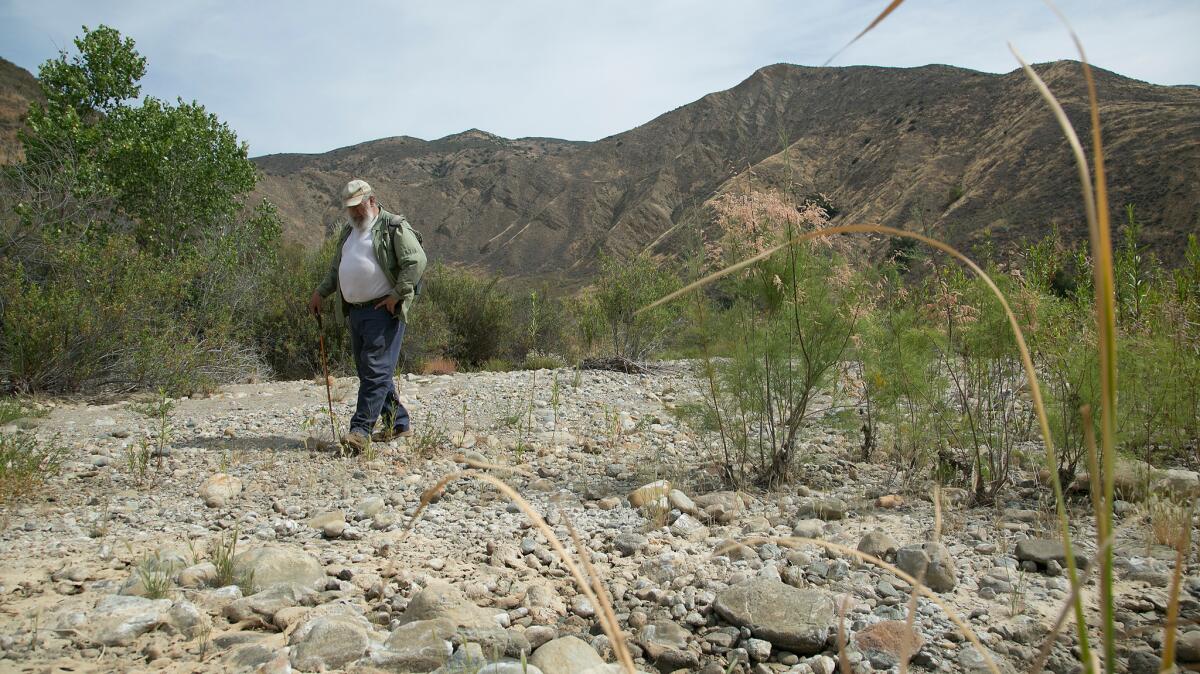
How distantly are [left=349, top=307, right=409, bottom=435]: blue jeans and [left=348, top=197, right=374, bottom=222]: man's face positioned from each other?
0.65 m

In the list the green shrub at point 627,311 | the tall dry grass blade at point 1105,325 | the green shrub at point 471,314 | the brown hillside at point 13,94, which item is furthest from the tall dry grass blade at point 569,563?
the brown hillside at point 13,94

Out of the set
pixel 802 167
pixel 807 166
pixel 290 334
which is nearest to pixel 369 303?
pixel 290 334

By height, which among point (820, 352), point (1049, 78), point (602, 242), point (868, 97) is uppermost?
point (868, 97)

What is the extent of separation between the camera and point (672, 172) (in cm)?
6084

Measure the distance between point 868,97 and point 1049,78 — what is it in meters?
17.4

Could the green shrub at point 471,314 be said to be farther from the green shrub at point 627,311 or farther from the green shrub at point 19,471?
the green shrub at point 19,471

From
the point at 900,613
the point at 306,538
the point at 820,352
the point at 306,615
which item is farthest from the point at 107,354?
the point at 900,613

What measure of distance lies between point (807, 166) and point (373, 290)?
43.5 m

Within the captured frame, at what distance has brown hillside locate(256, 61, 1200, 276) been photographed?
2514 centimetres

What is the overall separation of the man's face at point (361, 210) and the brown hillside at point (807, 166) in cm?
229

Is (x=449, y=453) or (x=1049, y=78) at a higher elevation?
(x=1049, y=78)

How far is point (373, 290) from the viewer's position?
5.15 meters

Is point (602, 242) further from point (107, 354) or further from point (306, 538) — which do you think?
point (306, 538)

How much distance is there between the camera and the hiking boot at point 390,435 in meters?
5.40
